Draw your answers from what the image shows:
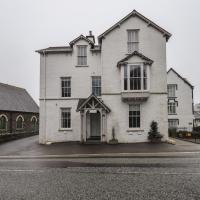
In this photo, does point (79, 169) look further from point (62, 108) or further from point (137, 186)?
point (62, 108)

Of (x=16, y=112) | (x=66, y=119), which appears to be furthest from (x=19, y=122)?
(x=66, y=119)

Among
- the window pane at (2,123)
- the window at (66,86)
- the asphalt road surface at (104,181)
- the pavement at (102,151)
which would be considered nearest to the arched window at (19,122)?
the window pane at (2,123)

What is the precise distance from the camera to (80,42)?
25.9 metres

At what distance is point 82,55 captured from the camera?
26047mm

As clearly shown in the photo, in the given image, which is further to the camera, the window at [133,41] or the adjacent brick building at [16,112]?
the adjacent brick building at [16,112]

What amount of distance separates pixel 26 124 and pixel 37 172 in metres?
31.5

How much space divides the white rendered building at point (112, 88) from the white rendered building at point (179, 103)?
19.4 metres

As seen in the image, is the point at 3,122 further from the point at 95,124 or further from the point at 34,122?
the point at 95,124

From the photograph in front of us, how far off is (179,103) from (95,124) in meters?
21.7

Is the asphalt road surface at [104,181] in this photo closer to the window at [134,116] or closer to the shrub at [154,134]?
the shrub at [154,134]

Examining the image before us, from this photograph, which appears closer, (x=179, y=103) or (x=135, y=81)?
(x=135, y=81)

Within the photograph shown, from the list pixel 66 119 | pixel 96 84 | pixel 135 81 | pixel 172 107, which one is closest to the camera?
pixel 135 81

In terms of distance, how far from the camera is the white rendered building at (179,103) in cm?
4162

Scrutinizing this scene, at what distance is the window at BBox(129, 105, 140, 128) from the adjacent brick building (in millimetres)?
18905
